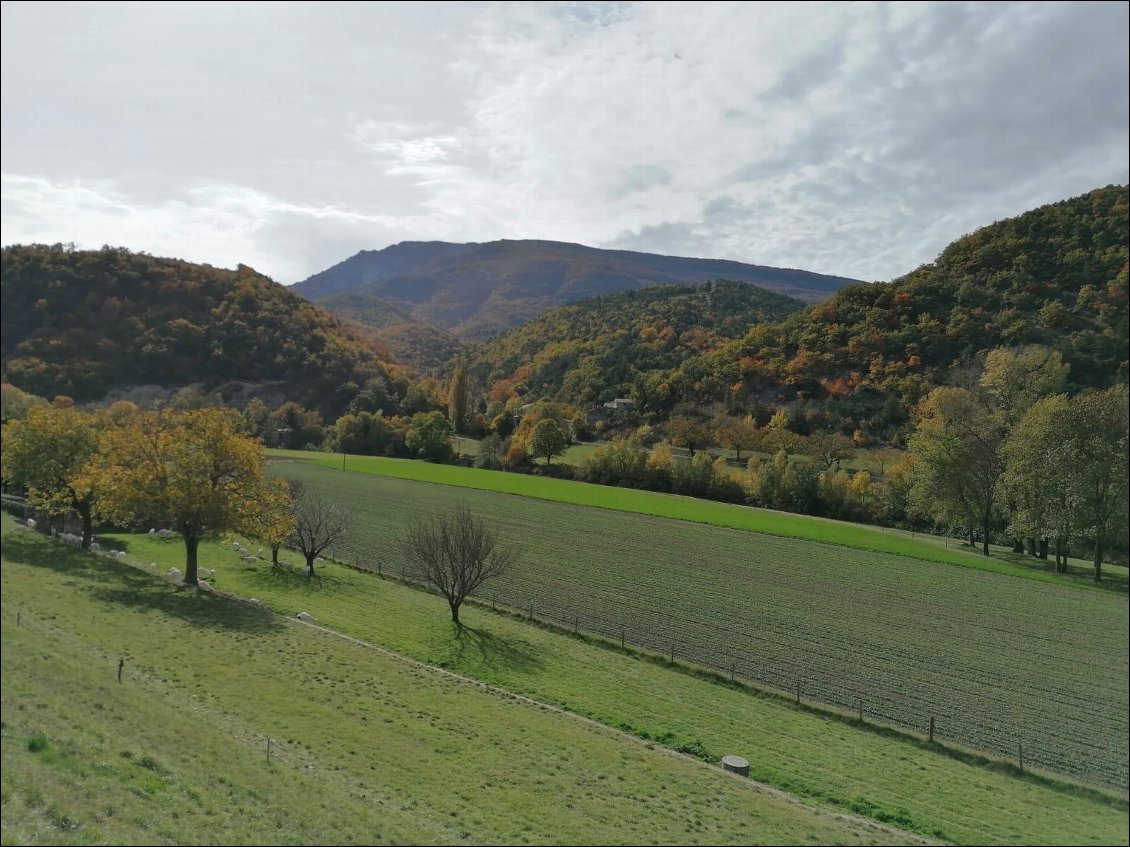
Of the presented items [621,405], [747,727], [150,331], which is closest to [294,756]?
[747,727]

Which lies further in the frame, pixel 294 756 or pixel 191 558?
pixel 191 558

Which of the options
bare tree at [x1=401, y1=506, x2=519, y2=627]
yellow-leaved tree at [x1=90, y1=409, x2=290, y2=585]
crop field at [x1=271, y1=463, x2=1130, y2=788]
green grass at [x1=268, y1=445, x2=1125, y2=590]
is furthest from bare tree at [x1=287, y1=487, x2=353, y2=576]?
green grass at [x1=268, y1=445, x2=1125, y2=590]

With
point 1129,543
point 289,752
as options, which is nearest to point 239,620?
point 289,752

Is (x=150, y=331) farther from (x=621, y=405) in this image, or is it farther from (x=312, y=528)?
(x=621, y=405)

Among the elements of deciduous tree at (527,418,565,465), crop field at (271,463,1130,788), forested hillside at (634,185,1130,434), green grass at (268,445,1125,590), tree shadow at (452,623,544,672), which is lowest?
tree shadow at (452,623,544,672)

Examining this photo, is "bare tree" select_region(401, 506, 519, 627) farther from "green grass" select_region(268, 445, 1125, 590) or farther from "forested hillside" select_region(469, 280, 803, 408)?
"forested hillside" select_region(469, 280, 803, 408)

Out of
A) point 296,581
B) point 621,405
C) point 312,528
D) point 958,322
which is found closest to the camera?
point 296,581
